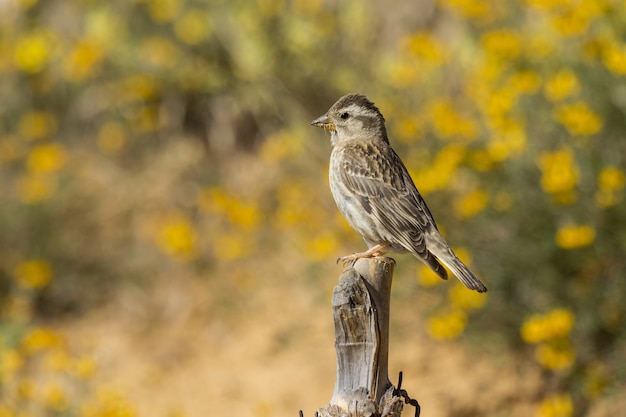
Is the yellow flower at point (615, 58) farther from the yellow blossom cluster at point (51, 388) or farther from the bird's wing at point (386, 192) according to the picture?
the yellow blossom cluster at point (51, 388)

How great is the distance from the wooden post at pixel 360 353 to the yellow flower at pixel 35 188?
575cm

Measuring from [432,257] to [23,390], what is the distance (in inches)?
91.5

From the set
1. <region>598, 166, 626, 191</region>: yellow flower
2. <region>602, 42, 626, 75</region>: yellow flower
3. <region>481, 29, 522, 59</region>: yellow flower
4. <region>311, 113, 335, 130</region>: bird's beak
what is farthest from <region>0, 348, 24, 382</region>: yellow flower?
<region>602, 42, 626, 75</region>: yellow flower

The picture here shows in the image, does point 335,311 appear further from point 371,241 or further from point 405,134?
point 405,134

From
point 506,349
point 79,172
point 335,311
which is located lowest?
point 335,311

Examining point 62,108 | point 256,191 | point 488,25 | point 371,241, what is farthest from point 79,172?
point 371,241

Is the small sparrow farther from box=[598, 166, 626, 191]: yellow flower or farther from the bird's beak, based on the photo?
box=[598, 166, 626, 191]: yellow flower

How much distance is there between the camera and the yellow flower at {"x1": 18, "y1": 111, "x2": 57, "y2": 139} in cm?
977

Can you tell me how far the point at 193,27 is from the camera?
984cm

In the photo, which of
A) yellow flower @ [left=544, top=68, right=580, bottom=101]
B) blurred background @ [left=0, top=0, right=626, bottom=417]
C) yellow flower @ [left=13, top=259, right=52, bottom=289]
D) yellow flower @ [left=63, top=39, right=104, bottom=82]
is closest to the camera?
yellow flower @ [left=544, top=68, right=580, bottom=101]

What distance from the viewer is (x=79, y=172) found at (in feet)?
35.3

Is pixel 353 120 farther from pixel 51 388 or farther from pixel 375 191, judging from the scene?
pixel 51 388

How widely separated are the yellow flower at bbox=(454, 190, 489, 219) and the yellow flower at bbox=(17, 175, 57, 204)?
412cm

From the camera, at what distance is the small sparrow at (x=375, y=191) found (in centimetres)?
466
